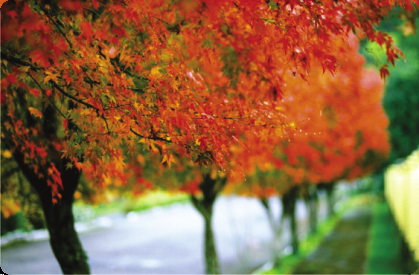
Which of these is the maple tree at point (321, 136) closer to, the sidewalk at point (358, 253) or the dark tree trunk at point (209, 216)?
the dark tree trunk at point (209, 216)

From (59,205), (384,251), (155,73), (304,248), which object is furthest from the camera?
(304,248)

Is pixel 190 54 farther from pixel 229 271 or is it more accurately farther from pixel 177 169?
pixel 229 271

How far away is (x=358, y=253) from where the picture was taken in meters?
15.9

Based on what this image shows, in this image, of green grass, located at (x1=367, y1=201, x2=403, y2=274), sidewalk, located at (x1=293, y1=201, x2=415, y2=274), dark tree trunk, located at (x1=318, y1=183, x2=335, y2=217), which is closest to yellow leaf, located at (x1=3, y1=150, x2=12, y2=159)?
sidewalk, located at (x1=293, y1=201, x2=415, y2=274)

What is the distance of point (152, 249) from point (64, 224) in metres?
13.7

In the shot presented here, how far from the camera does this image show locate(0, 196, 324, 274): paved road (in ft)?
48.5

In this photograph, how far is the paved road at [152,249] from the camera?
582 inches

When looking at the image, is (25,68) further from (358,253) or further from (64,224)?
(358,253)

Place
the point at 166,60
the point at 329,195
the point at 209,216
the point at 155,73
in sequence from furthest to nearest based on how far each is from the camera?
1. the point at 329,195
2. the point at 209,216
3. the point at 166,60
4. the point at 155,73

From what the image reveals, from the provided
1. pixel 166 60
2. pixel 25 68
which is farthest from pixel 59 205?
pixel 166 60

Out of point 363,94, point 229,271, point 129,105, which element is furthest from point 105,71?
point 363,94

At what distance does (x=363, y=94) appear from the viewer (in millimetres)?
19688

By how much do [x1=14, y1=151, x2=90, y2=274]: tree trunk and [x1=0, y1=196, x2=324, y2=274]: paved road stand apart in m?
7.66

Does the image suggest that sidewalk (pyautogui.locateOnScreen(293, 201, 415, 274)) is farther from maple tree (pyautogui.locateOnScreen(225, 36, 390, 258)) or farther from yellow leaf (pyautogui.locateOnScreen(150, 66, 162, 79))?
yellow leaf (pyautogui.locateOnScreen(150, 66, 162, 79))
